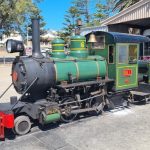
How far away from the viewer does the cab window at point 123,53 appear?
9031 millimetres

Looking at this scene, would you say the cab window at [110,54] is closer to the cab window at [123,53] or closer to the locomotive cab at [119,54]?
the locomotive cab at [119,54]

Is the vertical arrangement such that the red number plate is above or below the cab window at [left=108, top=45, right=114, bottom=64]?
below

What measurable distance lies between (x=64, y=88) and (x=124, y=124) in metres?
1.90

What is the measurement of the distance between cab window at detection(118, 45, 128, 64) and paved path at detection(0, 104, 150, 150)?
1815 millimetres

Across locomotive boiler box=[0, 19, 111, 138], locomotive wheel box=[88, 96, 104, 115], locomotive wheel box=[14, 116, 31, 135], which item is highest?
locomotive boiler box=[0, 19, 111, 138]

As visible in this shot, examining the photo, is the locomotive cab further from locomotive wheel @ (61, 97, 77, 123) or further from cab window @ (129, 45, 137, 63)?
locomotive wheel @ (61, 97, 77, 123)

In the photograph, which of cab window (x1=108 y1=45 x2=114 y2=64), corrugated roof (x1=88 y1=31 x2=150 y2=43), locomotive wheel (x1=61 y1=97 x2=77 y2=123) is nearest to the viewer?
locomotive wheel (x1=61 y1=97 x2=77 y2=123)

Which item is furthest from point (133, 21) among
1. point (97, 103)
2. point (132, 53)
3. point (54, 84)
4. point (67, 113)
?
point (67, 113)

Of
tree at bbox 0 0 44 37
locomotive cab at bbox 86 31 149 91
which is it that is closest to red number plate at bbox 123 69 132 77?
locomotive cab at bbox 86 31 149 91

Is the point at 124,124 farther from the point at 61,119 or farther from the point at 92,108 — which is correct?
the point at 61,119

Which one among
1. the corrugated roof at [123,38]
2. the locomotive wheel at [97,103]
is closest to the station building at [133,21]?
the corrugated roof at [123,38]

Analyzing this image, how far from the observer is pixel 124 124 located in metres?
7.73

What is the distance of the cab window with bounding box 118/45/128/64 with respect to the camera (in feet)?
29.6

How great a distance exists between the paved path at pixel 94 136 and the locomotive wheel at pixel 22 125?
0.16 meters
